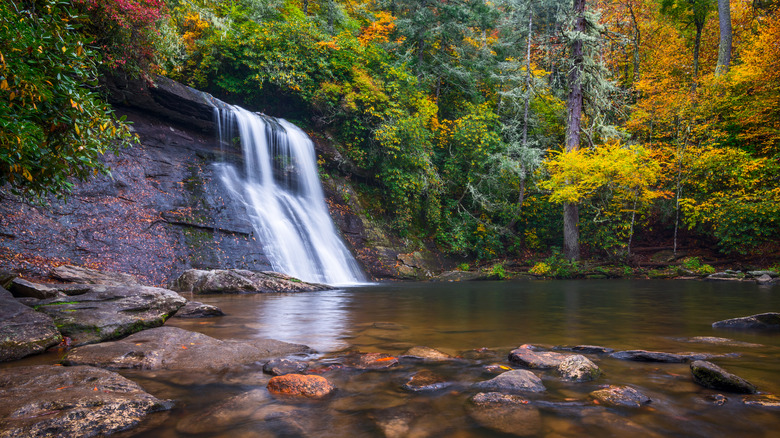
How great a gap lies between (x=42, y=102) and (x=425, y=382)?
16.9 feet

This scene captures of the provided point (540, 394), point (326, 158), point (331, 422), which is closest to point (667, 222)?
point (326, 158)

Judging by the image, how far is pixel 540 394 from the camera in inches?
102

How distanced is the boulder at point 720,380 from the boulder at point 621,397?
55 centimetres

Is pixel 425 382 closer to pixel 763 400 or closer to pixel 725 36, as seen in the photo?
pixel 763 400

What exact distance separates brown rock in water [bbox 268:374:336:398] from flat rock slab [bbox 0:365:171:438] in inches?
26.3

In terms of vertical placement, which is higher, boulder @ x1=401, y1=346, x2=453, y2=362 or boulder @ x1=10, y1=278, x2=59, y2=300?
boulder @ x1=10, y1=278, x2=59, y2=300

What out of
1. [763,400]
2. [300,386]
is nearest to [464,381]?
[300,386]

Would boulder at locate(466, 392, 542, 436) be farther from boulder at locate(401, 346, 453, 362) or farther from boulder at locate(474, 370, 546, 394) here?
boulder at locate(401, 346, 453, 362)

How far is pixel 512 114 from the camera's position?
22.6 metres

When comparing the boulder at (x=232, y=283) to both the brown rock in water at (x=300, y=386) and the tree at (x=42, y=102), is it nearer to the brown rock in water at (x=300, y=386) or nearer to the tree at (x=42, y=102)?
the tree at (x=42, y=102)

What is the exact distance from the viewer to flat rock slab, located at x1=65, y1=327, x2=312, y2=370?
3.24 metres

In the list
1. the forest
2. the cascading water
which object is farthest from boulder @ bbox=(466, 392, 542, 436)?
the forest

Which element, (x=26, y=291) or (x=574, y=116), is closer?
(x=26, y=291)

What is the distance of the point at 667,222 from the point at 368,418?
68.1ft
